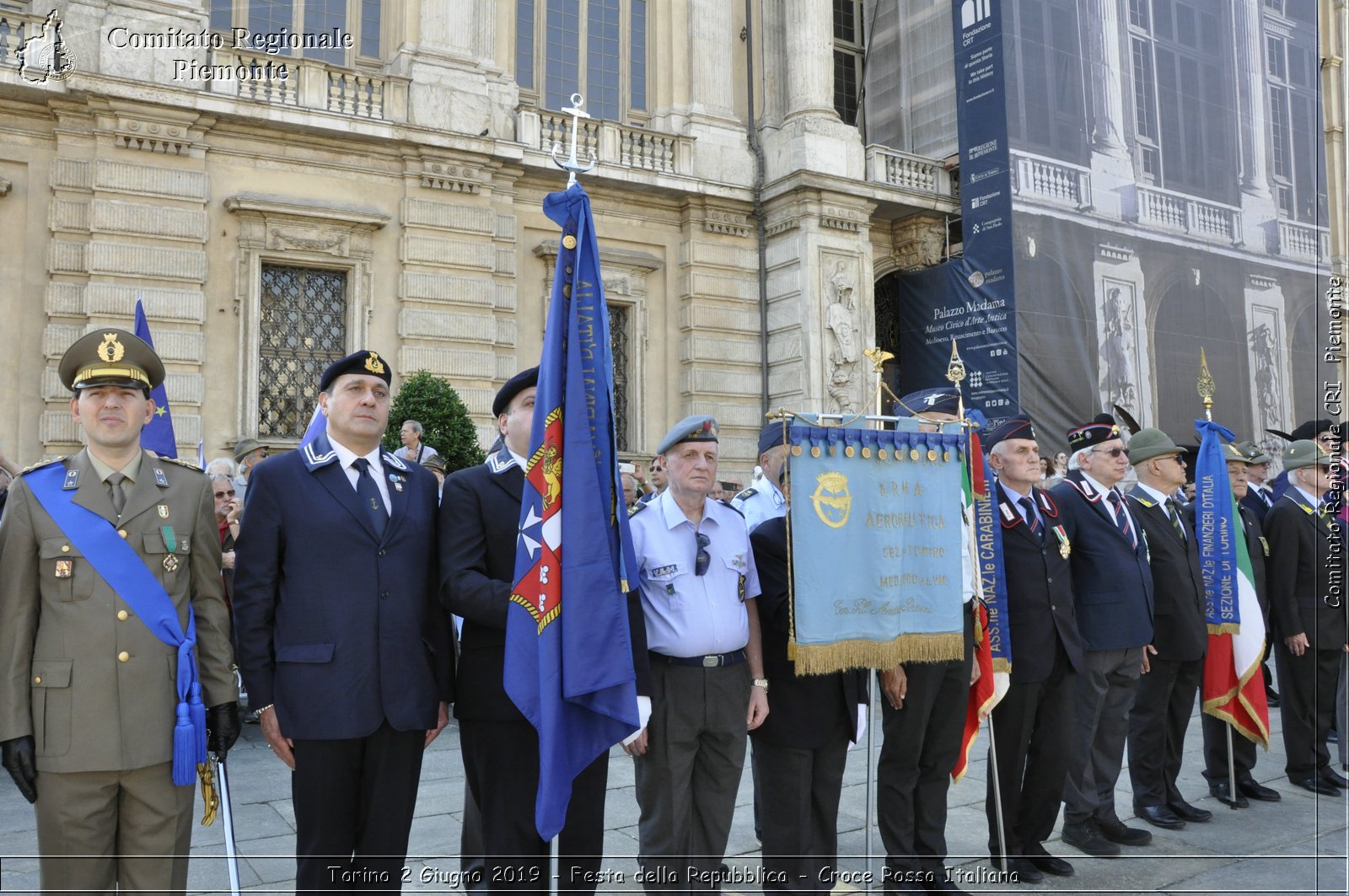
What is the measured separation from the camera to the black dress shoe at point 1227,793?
6.48m

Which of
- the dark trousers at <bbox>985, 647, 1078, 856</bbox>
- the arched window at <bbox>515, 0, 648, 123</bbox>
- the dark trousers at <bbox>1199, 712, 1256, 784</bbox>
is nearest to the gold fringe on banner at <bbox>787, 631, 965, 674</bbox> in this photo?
the dark trousers at <bbox>985, 647, 1078, 856</bbox>

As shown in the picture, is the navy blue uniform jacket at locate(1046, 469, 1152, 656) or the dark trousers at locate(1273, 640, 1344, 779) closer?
the navy blue uniform jacket at locate(1046, 469, 1152, 656)

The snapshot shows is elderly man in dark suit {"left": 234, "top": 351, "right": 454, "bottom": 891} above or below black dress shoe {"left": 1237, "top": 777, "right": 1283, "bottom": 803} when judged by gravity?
above

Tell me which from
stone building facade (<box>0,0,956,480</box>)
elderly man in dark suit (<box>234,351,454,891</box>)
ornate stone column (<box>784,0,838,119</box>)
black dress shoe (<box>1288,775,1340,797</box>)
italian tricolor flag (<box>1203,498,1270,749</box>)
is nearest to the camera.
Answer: elderly man in dark suit (<box>234,351,454,891</box>)

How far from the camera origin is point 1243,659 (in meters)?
6.64

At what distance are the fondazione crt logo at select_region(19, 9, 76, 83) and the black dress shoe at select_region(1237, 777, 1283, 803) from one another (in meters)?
13.7

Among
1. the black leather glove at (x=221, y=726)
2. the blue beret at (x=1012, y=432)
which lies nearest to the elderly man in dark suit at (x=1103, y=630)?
the blue beret at (x=1012, y=432)

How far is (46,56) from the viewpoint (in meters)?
12.1

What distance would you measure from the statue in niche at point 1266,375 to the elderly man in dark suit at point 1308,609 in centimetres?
1285

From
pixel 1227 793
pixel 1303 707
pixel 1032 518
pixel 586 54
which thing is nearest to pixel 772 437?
pixel 1032 518

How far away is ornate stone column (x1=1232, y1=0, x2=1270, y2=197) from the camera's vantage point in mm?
18891

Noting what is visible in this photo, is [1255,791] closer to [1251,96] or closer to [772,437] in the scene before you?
[772,437]

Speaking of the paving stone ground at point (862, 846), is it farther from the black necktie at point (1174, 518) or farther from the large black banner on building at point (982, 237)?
→ the large black banner on building at point (982, 237)

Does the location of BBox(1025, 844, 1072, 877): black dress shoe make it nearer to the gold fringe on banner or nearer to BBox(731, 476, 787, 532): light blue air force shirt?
the gold fringe on banner
